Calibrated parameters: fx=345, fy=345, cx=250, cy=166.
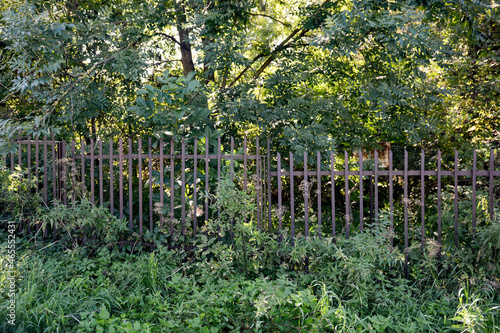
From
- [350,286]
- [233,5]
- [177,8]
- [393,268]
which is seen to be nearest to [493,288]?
[393,268]

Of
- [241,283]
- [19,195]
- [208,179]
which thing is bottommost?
[241,283]

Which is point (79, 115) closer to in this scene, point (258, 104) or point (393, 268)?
point (258, 104)

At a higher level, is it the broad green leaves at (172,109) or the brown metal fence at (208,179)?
the broad green leaves at (172,109)

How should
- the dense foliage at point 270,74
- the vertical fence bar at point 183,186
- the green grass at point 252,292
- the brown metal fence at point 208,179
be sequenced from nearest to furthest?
the green grass at point 252,292
the brown metal fence at point 208,179
the vertical fence bar at point 183,186
the dense foliage at point 270,74

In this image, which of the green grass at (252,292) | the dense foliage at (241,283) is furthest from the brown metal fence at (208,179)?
the green grass at (252,292)

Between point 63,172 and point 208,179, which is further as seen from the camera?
point 63,172

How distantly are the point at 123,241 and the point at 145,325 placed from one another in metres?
1.86

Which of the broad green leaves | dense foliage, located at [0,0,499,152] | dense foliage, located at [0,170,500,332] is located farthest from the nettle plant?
the broad green leaves

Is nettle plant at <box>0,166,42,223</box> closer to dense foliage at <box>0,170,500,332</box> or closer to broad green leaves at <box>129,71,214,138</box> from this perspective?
dense foliage at <box>0,170,500,332</box>

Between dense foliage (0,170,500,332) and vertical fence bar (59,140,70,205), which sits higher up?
vertical fence bar (59,140,70,205)

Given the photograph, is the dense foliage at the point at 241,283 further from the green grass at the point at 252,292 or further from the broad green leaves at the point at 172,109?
the broad green leaves at the point at 172,109

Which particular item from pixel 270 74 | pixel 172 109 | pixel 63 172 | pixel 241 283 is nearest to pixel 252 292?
pixel 241 283

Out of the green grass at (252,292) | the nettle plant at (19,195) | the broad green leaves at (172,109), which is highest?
the broad green leaves at (172,109)

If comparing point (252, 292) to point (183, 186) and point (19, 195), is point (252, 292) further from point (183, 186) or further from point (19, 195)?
point (19, 195)
